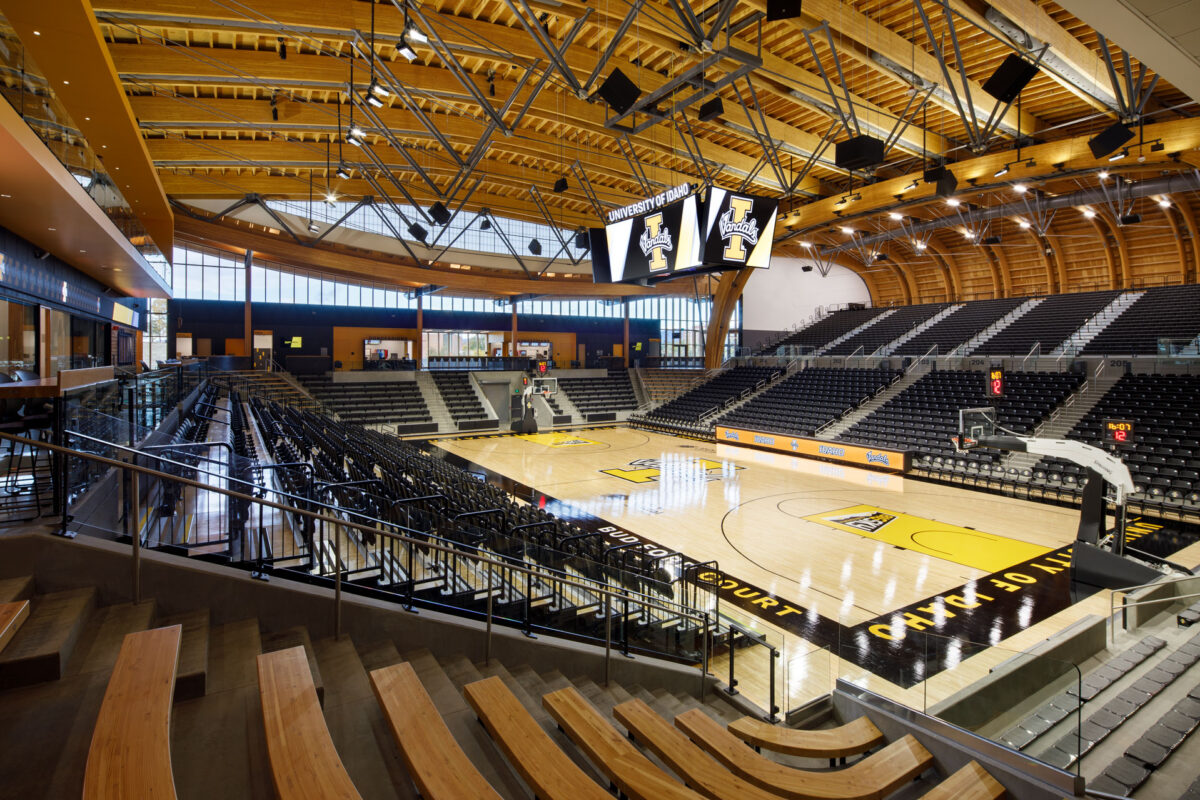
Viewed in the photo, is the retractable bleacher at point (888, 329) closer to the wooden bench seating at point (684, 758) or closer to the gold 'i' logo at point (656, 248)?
the gold 'i' logo at point (656, 248)

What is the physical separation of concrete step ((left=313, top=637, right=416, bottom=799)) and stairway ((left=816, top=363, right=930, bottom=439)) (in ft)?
58.5

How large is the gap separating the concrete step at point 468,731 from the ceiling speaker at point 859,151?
1158cm

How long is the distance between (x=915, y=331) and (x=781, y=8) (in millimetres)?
23179

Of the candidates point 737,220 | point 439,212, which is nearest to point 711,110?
point 737,220

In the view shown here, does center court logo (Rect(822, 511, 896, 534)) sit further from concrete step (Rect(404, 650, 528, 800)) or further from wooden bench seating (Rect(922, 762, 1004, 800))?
concrete step (Rect(404, 650, 528, 800))

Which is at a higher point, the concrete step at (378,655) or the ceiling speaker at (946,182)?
the ceiling speaker at (946,182)

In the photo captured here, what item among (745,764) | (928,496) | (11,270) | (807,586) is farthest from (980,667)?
(11,270)

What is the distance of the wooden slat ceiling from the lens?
946cm

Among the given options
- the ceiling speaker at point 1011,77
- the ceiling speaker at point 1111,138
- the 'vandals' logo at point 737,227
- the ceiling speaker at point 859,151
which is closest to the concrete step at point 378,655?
the 'vandals' logo at point 737,227

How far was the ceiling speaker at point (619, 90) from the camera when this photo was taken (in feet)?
32.3

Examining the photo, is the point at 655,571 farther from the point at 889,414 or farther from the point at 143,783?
the point at 889,414

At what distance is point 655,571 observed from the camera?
7.00m

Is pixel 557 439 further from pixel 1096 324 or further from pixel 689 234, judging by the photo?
pixel 1096 324

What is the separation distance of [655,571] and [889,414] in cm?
1498
